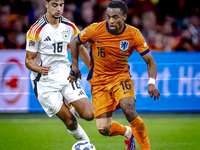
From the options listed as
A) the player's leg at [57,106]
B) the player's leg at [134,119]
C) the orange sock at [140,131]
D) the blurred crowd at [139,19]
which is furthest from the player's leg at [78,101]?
the blurred crowd at [139,19]

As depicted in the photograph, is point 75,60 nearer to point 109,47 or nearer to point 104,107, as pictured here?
point 109,47

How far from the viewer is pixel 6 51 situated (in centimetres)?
934

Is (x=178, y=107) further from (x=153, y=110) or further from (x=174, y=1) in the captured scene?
(x=174, y=1)

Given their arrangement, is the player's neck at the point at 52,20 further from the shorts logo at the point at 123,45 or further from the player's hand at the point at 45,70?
the shorts logo at the point at 123,45

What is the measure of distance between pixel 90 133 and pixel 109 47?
3010mm

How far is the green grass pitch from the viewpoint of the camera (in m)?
6.25

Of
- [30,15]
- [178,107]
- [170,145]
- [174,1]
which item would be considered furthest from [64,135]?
[174,1]

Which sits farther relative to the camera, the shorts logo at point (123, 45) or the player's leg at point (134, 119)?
the shorts logo at point (123, 45)

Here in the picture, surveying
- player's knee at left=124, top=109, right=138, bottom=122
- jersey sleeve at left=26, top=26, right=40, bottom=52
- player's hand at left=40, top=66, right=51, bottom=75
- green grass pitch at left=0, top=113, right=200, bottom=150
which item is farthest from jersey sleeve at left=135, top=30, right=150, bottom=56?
green grass pitch at left=0, top=113, right=200, bottom=150

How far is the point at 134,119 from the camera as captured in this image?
15.9ft

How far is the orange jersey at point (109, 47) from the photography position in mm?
5066

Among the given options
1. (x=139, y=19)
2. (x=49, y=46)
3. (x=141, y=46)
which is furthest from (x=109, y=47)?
(x=139, y=19)

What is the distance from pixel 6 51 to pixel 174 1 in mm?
6194

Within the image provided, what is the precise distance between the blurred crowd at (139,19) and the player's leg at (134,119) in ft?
18.5
